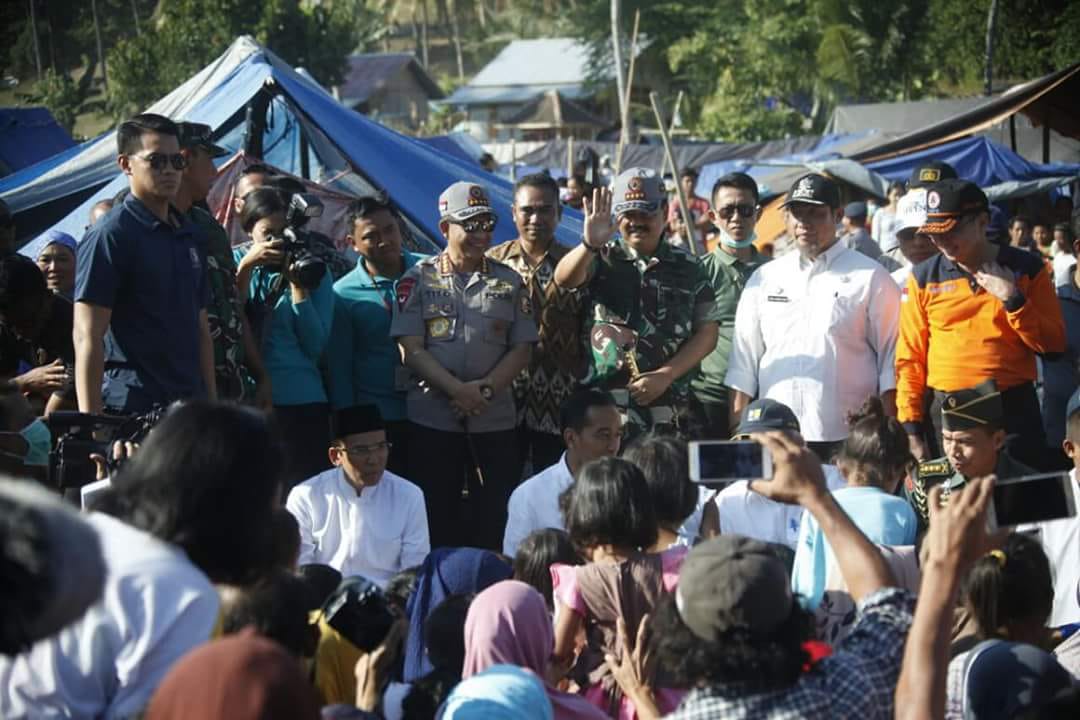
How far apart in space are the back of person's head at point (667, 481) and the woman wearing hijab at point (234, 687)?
2.18 m

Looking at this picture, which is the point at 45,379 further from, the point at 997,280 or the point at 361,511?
the point at 997,280

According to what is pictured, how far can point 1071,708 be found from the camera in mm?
1932

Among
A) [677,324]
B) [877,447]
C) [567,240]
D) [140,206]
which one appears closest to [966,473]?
[877,447]

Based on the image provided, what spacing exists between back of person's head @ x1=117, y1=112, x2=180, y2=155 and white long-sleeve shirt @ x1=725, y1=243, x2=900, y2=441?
2.63 metres

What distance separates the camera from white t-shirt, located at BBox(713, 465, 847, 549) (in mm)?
4699

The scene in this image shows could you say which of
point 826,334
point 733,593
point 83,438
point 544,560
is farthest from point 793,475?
point 826,334

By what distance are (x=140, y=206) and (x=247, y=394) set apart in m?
1.15

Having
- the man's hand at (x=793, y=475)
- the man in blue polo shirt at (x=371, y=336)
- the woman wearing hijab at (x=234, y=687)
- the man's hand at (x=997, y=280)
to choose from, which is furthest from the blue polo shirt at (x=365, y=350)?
the woman wearing hijab at (x=234, y=687)

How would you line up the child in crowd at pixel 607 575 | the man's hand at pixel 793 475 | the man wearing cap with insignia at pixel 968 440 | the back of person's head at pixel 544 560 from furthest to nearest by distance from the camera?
the man wearing cap with insignia at pixel 968 440 < the back of person's head at pixel 544 560 < the child in crowd at pixel 607 575 < the man's hand at pixel 793 475

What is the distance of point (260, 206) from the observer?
5.83m

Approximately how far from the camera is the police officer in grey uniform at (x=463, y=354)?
226 inches

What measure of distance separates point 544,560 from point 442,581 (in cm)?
35

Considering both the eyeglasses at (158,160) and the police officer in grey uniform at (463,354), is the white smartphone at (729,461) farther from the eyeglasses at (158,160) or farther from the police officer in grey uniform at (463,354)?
the police officer in grey uniform at (463,354)

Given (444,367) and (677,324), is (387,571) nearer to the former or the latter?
(444,367)
